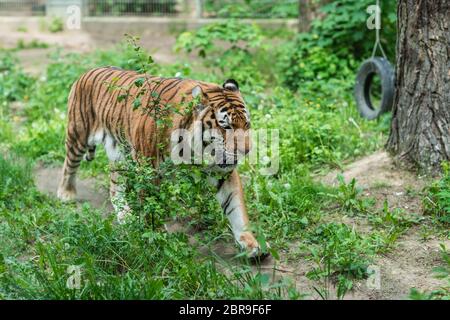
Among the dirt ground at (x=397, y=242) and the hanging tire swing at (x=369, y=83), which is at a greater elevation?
the hanging tire swing at (x=369, y=83)

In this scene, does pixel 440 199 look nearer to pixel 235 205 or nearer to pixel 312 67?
pixel 235 205

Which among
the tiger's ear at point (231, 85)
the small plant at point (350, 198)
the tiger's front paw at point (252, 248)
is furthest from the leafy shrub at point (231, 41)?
the tiger's front paw at point (252, 248)

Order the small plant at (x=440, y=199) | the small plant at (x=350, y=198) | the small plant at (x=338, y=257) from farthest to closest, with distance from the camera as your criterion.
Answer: the small plant at (x=350, y=198)
the small plant at (x=440, y=199)
the small plant at (x=338, y=257)

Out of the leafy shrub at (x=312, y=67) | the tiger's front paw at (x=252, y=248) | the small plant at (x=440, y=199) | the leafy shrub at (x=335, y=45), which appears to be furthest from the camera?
the leafy shrub at (x=335, y=45)

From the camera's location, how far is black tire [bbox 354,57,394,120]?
7.85 metres

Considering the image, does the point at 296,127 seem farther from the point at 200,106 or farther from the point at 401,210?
the point at 200,106

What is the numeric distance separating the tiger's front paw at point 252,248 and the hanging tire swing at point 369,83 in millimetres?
3441

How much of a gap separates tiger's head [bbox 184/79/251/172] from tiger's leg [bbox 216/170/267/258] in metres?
0.19

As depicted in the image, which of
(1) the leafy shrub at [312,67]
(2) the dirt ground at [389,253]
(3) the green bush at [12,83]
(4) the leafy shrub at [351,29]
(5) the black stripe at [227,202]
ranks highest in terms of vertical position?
(4) the leafy shrub at [351,29]

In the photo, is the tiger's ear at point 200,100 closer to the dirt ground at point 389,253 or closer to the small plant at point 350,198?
the dirt ground at point 389,253

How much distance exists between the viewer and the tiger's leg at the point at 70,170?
A: 6547 millimetres

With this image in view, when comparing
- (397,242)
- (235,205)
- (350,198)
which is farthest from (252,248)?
(350,198)

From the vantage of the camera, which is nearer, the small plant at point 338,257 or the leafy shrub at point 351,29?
the small plant at point 338,257

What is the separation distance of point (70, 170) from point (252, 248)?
2421 millimetres
